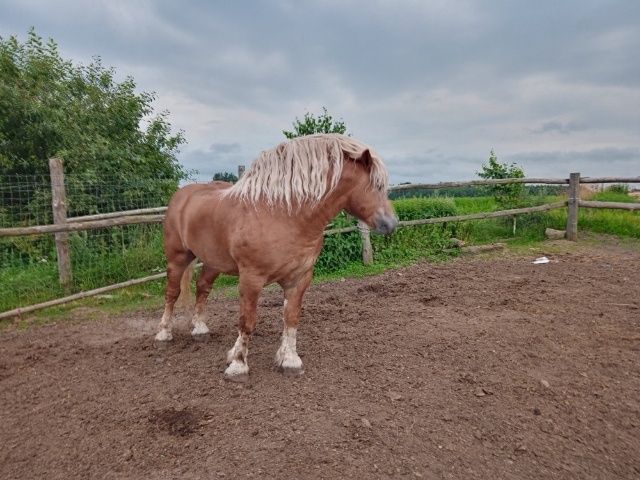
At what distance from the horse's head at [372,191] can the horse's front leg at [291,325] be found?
27.2 inches

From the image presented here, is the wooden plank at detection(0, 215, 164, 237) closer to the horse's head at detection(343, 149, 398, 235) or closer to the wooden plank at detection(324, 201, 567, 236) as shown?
the wooden plank at detection(324, 201, 567, 236)

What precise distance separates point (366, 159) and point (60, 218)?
4.68 meters

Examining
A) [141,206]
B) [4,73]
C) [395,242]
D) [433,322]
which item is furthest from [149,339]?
[4,73]

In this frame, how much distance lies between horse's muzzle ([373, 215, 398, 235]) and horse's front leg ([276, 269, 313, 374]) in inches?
26.5

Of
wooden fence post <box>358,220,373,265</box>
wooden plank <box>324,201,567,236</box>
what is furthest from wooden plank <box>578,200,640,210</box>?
wooden fence post <box>358,220,373,265</box>

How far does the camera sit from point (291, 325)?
3.51 meters

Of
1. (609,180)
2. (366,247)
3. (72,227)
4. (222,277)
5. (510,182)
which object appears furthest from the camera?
(510,182)

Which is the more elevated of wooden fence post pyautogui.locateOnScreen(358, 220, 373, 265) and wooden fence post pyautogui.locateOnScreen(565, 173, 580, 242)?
wooden fence post pyautogui.locateOnScreen(565, 173, 580, 242)

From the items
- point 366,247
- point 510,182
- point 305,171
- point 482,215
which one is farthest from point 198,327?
point 510,182

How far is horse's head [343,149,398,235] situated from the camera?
3135 millimetres

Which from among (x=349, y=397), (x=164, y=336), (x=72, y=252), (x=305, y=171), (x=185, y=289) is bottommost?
(x=349, y=397)

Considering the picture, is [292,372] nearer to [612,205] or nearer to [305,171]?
[305,171]

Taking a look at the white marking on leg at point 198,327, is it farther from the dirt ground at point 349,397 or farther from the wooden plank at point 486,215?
the wooden plank at point 486,215

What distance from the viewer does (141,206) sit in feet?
26.8
